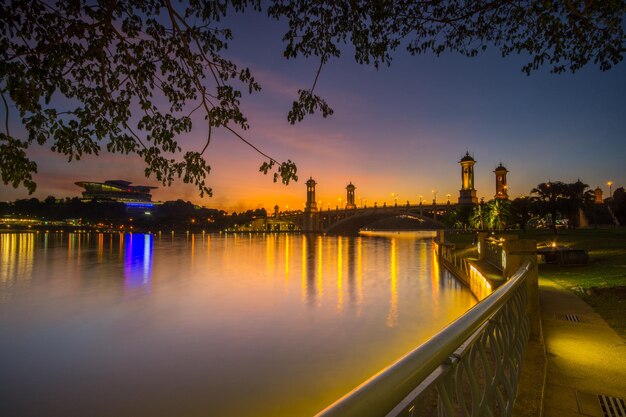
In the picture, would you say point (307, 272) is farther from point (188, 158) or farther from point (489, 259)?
point (188, 158)

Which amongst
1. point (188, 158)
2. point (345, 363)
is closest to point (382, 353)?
point (345, 363)

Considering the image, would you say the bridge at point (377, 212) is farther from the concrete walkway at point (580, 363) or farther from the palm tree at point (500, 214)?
the concrete walkway at point (580, 363)

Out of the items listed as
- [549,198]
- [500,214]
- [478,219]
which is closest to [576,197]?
[549,198]

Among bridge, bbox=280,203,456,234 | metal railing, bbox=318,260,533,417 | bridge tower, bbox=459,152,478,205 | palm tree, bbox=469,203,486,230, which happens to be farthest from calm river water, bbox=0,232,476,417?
bridge tower, bbox=459,152,478,205

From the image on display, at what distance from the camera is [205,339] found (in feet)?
57.1

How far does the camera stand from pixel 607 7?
7.20m

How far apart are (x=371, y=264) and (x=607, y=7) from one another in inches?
1581

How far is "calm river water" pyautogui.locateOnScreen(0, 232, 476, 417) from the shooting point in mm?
11688

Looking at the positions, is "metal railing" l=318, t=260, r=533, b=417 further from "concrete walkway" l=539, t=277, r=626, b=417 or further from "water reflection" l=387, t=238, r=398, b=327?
"water reflection" l=387, t=238, r=398, b=327

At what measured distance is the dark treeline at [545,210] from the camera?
185 ft

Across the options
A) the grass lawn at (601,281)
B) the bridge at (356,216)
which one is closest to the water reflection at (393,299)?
the grass lawn at (601,281)

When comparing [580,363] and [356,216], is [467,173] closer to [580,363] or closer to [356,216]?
[356,216]

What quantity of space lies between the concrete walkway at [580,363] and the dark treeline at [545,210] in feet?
157

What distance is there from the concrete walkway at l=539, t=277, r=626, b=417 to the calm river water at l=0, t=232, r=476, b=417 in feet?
19.9
